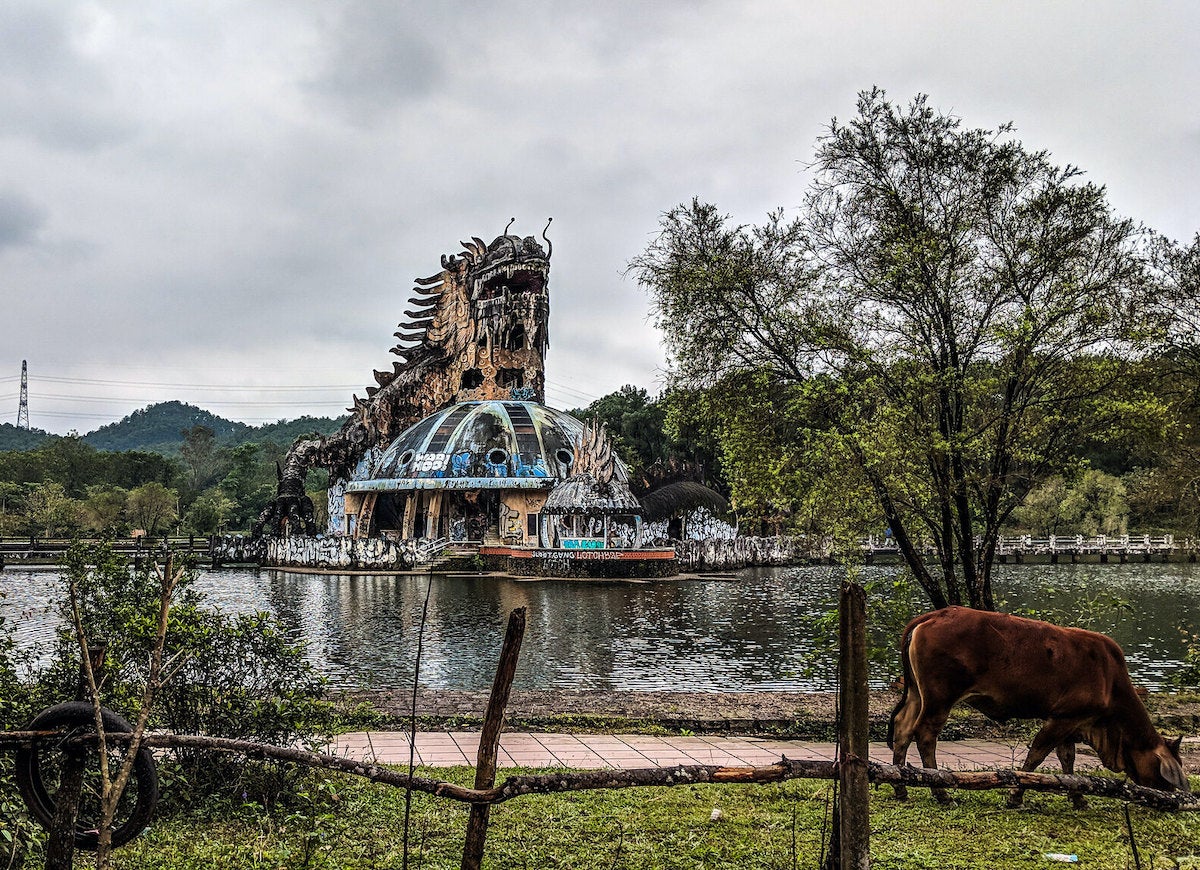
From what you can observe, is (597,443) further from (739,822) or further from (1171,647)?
(739,822)

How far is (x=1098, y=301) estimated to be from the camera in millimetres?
9914

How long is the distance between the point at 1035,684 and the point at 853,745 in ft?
9.15

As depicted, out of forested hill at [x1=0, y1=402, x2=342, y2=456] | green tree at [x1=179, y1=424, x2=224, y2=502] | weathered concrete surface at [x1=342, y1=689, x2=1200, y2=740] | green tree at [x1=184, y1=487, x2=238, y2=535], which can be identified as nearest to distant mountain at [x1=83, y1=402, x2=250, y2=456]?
forested hill at [x1=0, y1=402, x2=342, y2=456]

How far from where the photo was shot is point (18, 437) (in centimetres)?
13050

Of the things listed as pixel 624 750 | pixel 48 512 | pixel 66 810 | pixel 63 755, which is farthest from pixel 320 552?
pixel 66 810

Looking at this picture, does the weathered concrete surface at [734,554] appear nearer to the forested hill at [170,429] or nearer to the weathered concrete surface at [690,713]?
the weathered concrete surface at [690,713]

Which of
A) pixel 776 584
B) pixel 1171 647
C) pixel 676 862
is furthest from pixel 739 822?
pixel 776 584

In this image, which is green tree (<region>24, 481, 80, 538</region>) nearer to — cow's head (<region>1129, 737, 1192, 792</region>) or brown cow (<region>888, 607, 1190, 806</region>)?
brown cow (<region>888, 607, 1190, 806</region>)

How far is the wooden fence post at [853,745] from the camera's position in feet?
13.1

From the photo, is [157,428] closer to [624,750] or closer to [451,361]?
[451,361]

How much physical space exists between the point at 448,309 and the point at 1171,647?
1604 inches

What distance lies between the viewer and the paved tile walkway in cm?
717

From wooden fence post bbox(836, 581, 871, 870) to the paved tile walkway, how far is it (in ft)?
9.61

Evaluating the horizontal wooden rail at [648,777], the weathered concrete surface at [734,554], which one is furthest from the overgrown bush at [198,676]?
the weathered concrete surface at [734,554]
